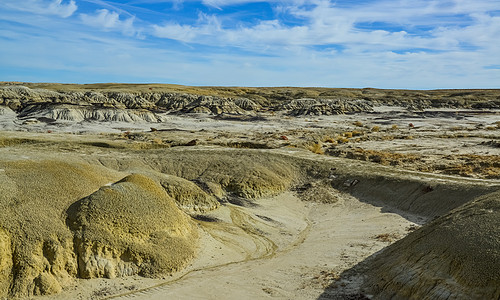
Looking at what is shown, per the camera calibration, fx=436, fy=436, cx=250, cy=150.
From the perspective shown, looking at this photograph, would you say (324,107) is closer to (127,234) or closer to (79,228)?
(127,234)

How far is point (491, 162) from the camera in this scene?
91.2ft

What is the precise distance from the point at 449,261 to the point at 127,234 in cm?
936

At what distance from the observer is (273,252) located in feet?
54.6

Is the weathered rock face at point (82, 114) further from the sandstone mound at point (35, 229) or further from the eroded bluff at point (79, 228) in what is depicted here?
the sandstone mound at point (35, 229)

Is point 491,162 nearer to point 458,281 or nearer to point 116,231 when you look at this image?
point 458,281

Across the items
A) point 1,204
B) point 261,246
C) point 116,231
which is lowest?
point 261,246

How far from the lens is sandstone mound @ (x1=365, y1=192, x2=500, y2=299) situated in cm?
955

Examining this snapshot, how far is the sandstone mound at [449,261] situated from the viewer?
9547mm

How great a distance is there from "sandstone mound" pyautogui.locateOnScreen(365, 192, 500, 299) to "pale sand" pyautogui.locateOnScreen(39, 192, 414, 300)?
1.53 m

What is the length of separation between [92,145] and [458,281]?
28.8m

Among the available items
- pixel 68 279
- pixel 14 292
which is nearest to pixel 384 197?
pixel 68 279

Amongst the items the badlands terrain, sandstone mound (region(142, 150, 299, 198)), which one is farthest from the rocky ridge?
sandstone mound (region(142, 150, 299, 198))

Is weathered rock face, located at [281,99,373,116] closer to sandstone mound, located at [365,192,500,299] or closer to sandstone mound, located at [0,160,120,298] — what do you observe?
sandstone mound, located at [0,160,120,298]

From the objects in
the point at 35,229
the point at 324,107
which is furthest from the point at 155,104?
the point at 35,229
